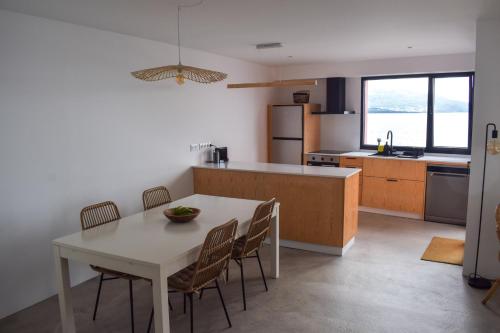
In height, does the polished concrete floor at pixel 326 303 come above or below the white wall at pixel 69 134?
below

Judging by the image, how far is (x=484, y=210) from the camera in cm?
373

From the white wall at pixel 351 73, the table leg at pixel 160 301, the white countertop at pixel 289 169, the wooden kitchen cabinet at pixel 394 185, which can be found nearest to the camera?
the table leg at pixel 160 301

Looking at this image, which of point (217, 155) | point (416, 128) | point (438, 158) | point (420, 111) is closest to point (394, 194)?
point (438, 158)

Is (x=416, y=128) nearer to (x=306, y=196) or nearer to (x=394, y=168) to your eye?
(x=394, y=168)

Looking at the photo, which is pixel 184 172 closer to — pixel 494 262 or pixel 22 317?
pixel 22 317

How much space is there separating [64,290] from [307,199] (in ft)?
8.87

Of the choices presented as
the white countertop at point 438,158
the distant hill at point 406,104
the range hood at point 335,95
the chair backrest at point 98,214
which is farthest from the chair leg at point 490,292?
the range hood at point 335,95

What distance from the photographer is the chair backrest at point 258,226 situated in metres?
3.25

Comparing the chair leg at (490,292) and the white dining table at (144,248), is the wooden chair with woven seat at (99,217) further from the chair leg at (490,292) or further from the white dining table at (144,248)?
the chair leg at (490,292)

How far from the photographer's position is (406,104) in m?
6.47

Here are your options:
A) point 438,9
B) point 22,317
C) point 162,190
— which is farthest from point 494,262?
point 22,317

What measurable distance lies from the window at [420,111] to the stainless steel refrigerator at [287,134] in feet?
3.74

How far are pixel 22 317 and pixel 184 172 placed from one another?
2.44 meters

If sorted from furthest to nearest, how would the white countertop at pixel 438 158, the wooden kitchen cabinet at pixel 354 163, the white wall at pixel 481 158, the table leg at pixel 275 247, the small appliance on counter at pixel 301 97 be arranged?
the small appliance on counter at pixel 301 97
the wooden kitchen cabinet at pixel 354 163
the white countertop at pixel 438 158
the table leg at pixel 275 247
the white wall at pixel 481 158
